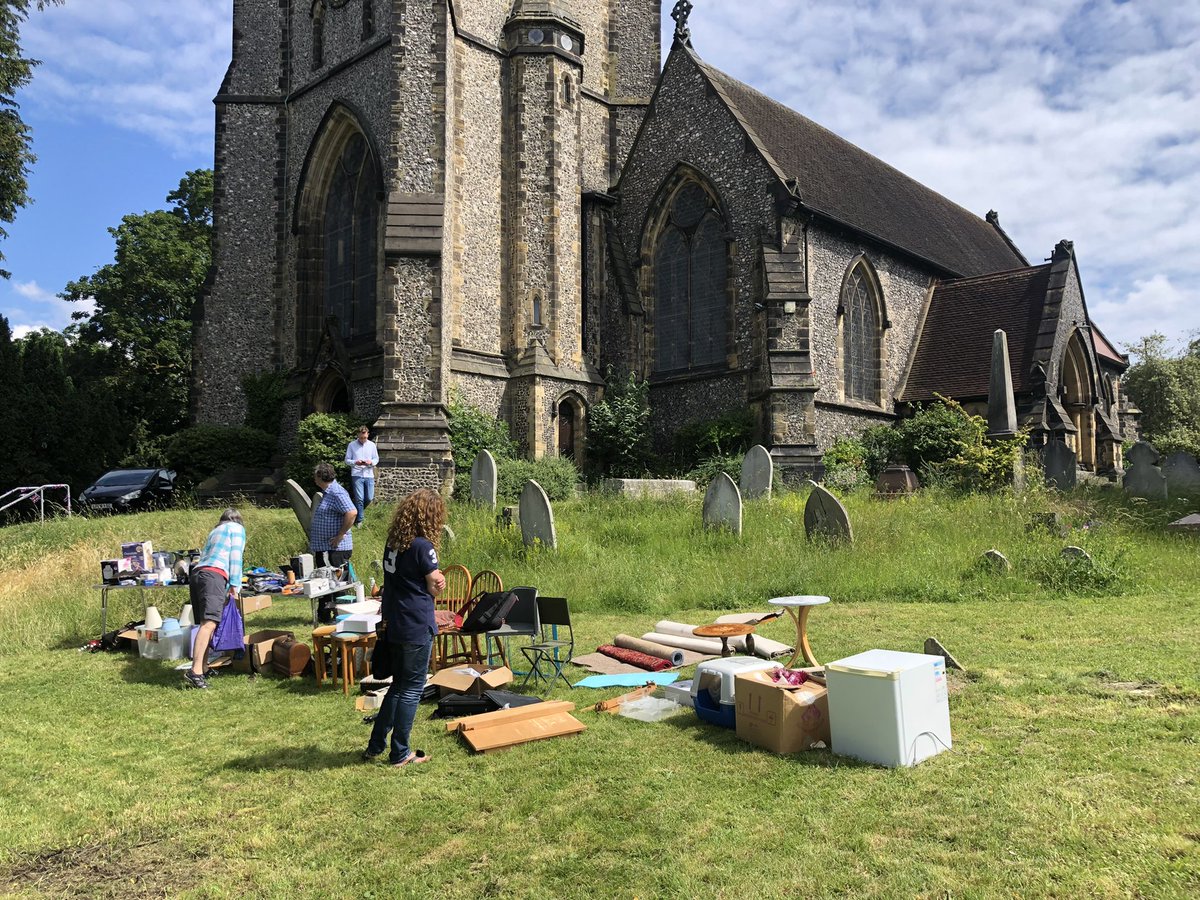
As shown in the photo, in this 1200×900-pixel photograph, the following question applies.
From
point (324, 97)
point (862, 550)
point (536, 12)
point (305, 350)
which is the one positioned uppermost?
point (536, 12)

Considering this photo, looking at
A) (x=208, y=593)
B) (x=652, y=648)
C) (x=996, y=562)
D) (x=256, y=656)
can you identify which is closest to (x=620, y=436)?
(x=996, y=562)

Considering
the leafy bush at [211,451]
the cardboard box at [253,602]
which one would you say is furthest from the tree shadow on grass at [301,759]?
the leafy bush at [211,451]

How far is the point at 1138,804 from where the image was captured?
3963mm

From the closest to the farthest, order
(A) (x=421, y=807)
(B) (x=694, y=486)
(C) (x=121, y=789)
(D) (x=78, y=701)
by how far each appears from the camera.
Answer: (A) (x=421, y=807) → (C) (x=121, y=789) → (D) (x=78, y=701) → (B) (x=694, y=486)

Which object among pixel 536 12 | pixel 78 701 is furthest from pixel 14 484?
pixel 78 701

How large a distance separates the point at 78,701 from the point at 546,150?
57.7 feet

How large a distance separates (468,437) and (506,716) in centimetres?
1357

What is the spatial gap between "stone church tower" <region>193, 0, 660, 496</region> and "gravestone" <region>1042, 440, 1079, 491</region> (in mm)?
10967

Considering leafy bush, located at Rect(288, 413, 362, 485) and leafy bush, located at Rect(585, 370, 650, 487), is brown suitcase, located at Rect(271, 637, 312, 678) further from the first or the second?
leafy bush, located at Rect(585, 370, 650, 487)

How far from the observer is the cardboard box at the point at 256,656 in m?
8.11

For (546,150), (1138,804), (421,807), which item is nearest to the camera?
(1138,804)

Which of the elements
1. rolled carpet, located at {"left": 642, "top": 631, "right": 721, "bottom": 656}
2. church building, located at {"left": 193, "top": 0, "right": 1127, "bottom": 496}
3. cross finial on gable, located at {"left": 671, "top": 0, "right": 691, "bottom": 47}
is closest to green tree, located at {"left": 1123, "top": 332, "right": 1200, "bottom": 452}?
church building, located at {"left": 193, "top": 0, "right": 1127, "bottom": 496}

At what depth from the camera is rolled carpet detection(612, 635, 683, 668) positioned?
765 centimetres

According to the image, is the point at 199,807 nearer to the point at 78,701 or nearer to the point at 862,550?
the point at 78,701
